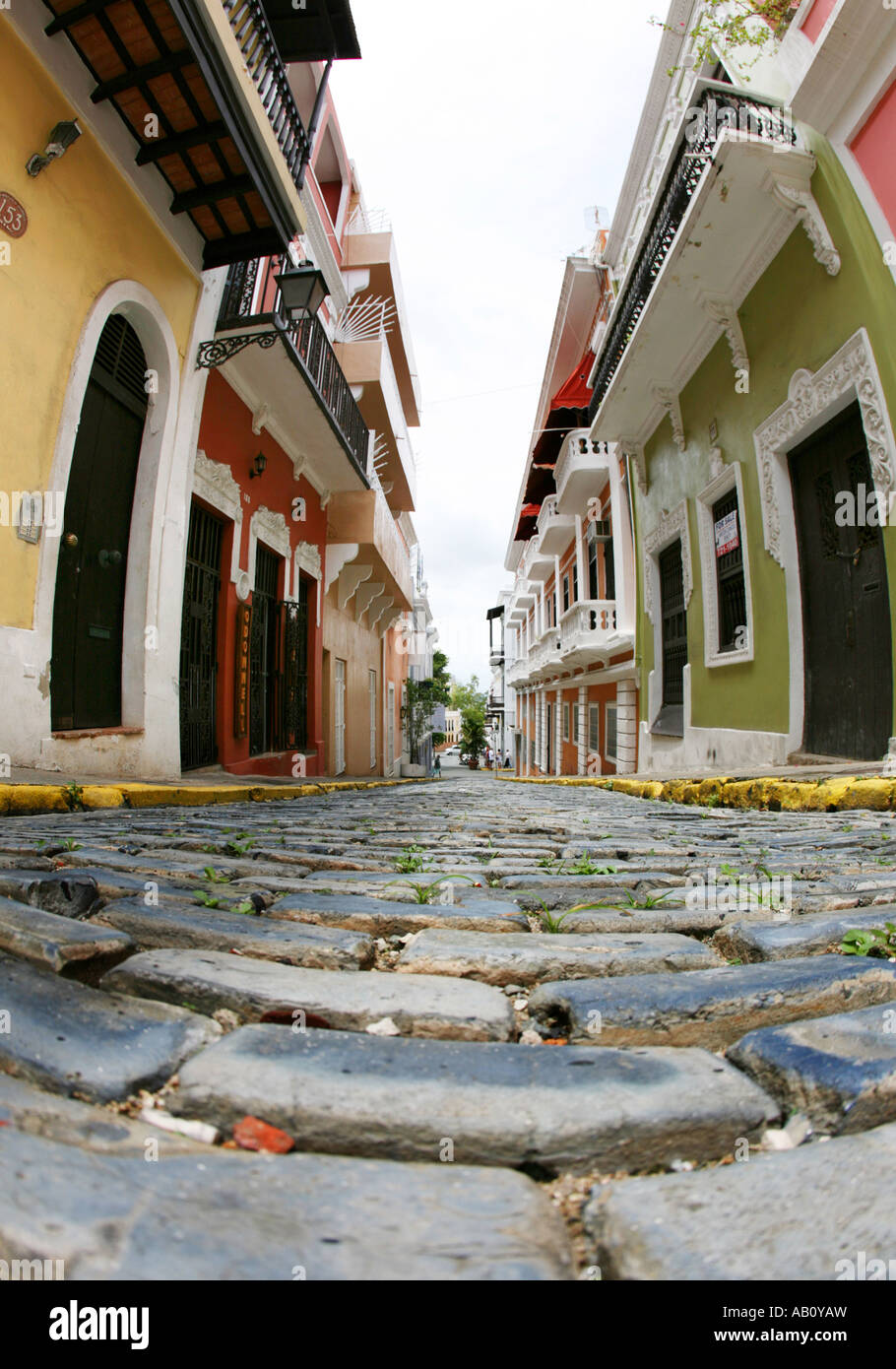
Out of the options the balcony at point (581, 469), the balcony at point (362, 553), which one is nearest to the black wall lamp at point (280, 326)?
the balcony at point (362, 553)

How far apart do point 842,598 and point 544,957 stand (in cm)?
633

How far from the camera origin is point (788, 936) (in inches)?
61.1

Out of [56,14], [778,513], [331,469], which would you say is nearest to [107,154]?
[56,14]

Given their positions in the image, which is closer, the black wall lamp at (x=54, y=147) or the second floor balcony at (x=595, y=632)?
the black wall lamp at (x=54, y=147)

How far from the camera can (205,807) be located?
17.4ft

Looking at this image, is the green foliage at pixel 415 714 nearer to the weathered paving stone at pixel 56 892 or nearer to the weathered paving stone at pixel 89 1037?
the weathered paving stone at pixel 56 892

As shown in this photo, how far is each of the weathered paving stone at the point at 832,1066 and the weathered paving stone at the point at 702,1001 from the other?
3.1 inches

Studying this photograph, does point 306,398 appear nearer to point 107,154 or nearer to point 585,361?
point 107,154

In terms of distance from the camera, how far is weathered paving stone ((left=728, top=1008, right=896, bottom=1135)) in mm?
894

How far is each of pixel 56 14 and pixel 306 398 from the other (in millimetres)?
4568

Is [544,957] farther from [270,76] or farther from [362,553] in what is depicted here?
[362,553]

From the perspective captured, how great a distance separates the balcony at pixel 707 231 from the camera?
6254mm

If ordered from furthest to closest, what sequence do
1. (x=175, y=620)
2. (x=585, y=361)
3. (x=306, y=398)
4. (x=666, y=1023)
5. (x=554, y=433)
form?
1. (x=554, y=433)
2. (x=585, y=361)
3. (x=306, y=398)
4. (x=175, y=620)
5. (x=666, y=1023)

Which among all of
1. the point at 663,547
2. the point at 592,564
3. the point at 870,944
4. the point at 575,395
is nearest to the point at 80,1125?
the point at 870,944
